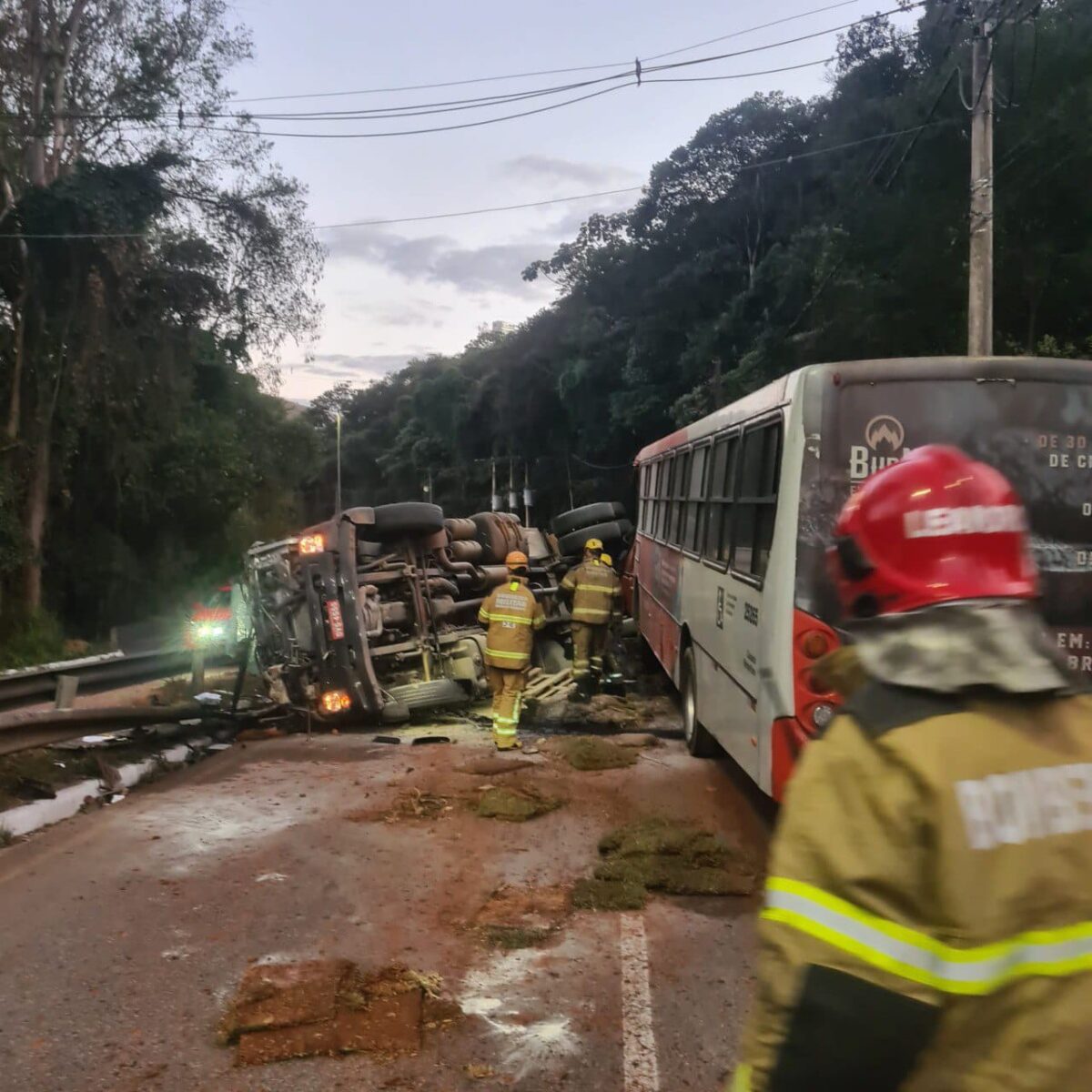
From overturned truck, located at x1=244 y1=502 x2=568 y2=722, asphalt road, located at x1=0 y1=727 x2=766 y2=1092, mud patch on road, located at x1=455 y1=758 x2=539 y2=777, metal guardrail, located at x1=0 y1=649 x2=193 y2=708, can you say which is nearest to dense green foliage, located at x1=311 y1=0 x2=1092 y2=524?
overturned truck, located at x1=244 y1=502 x2=568 y2=722

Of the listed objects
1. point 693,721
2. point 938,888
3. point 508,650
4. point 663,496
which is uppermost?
point 663,496

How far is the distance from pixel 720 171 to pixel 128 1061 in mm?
36863

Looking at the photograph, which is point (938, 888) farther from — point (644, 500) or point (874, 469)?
point (644, 500)

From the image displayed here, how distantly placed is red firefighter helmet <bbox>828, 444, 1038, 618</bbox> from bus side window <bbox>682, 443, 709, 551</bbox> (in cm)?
685

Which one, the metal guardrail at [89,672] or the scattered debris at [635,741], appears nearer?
the metal guardrail at [89,672]

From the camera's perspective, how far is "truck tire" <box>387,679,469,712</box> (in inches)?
405

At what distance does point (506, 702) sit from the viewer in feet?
30.2

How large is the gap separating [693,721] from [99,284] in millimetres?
17710

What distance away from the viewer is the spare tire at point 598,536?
15109mm

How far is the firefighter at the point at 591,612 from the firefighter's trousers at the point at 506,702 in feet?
7.00

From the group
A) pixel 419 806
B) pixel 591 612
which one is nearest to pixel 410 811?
pixel 419 806

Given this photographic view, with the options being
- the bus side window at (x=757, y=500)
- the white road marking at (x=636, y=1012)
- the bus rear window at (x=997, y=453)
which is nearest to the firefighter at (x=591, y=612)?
the bus side window at (x=757, y=500)

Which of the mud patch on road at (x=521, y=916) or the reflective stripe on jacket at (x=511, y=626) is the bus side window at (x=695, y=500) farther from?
the mud patch on road at (x=521, y=916)

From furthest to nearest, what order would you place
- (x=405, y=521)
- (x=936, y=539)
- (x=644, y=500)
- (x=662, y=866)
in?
(x=644, y=500)
(x=405, y=521)
(x=662, y=866)
(x=936, y=539)
